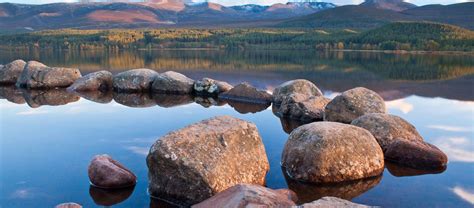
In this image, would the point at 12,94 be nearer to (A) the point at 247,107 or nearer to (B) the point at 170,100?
(B) the point at 170,100

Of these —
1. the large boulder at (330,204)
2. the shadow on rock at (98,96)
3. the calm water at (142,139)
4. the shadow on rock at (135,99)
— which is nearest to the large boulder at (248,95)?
the calm water at (142,139)

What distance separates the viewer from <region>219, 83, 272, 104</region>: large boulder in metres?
18.5

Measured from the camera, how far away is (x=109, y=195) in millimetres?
8867

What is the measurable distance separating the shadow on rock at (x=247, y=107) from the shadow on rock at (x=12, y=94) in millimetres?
7713

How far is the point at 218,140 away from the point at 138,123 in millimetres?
6488

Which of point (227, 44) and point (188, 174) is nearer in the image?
point (188, 174)

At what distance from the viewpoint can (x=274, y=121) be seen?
15180mm

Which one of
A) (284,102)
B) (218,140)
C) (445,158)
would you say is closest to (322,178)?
(218,140)

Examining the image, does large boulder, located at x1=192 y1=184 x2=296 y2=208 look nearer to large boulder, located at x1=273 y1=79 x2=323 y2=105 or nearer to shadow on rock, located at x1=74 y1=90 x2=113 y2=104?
large boulder, located at x1=273 y1=79 x2=323 y2=105

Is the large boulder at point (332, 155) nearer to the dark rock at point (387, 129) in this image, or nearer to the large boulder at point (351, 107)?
the dark rock at point (387, 129)

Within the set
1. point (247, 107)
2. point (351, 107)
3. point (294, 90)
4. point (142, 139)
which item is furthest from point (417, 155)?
point (247, 107)

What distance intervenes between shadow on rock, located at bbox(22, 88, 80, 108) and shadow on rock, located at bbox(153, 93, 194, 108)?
306 centimetres

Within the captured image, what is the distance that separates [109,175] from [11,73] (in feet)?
56.2

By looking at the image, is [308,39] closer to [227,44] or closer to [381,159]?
[227,44]
